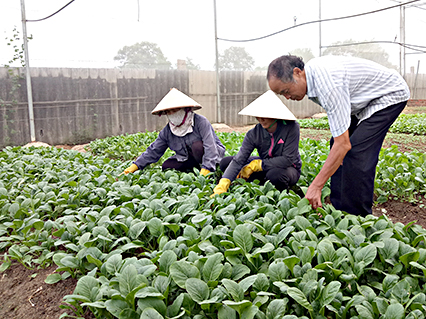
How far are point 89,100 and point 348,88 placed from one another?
8.36m

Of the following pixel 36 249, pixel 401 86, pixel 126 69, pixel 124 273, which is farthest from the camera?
pixel 126 69

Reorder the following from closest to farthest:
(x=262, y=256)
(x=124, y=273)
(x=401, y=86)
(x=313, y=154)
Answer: (x=124, y=273), (x=262, y=256), (x=401, y=86), (x=313, y=154)

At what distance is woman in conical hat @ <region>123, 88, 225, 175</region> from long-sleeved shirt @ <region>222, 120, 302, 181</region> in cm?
50

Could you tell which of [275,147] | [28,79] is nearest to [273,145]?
[275,147]

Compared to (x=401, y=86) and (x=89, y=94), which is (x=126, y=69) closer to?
(x=89, y=94)

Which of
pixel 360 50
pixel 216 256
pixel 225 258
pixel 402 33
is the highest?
pixel 402 33

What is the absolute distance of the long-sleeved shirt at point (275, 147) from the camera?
3.22m

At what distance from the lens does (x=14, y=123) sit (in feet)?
27.3

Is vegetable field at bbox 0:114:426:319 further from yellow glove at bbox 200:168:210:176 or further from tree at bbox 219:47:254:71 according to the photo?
tree at bbox 219:47:254:71

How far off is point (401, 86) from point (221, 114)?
34.6 ft

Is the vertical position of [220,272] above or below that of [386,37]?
below

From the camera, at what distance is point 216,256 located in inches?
68.9

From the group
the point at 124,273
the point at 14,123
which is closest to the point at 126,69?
the point at 14,123

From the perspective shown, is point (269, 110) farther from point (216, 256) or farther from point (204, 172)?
point (216, 256)
